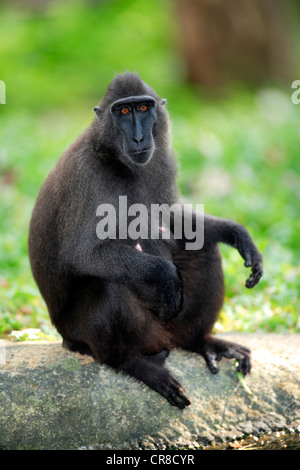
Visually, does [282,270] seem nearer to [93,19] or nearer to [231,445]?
[231,445]

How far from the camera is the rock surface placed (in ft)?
13.4

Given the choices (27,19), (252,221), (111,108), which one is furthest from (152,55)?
(111,108)

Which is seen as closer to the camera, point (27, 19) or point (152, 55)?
point (152, 55)

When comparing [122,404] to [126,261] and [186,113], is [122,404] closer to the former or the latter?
A: [126,261]

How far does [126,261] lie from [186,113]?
29.1 feet

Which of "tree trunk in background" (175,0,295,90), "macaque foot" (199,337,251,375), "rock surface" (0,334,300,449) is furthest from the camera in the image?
"tree trunk in background" (175,0,295,90)

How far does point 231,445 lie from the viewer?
4172 mm

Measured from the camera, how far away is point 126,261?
4.27m

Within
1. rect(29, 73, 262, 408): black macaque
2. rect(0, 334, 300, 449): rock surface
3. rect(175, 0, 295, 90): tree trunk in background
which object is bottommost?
rect(0, 334, 300, 449): rock surface

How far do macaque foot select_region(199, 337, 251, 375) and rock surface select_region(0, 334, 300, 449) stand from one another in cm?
6

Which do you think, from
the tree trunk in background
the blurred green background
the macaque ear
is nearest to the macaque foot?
the blurred green background

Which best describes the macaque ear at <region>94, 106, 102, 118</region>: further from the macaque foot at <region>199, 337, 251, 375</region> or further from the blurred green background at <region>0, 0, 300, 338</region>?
the macaque foot at <region>199, 337, 251, 375</region>
